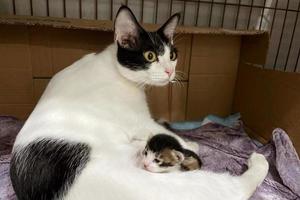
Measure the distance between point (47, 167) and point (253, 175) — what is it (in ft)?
1.96

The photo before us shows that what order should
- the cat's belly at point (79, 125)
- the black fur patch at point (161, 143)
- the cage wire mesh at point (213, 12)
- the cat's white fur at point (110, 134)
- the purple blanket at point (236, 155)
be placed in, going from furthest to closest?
the cage wire mesh at point (213, 12), the purple blanket at point (236, 155), the black fur patch at point (161, 143), the cat's belly at point (79, 125), the cat's white fur at point (110, 134)

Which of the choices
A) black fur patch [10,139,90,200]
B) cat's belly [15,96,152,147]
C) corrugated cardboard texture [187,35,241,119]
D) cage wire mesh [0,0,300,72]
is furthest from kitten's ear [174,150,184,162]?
cage wire mesh [0,0,300,72]

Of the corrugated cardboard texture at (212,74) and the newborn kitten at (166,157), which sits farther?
the corrugated cardboard texture at (212,74)

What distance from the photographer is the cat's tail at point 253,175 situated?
2.65 ft

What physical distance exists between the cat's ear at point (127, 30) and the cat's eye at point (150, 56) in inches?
1.8

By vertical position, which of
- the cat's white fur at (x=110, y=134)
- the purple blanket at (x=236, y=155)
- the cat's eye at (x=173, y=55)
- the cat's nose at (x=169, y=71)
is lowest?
the purple blanket at (x=236, y=155)

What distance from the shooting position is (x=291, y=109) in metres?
1.13

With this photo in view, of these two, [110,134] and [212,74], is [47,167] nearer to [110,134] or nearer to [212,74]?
[110,134]

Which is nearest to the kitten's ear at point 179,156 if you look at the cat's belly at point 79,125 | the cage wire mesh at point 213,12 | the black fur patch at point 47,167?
the cat's belly at point 79,125

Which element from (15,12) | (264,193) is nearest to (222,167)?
(264,193)

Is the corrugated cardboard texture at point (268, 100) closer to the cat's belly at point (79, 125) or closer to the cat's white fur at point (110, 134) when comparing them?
the cat's white fur at point (110, 134)

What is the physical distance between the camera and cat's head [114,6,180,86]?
890 mm

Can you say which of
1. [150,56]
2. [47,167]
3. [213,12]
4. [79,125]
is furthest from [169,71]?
[213,12]

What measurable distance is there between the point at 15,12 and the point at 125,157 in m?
0.97
